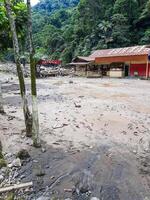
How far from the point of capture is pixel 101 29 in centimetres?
5291

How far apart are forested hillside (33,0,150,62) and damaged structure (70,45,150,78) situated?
809cm

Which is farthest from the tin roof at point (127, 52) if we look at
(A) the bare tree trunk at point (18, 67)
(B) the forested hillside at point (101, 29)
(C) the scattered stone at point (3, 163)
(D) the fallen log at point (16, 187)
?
(D) the fallen log at point (16, 187)

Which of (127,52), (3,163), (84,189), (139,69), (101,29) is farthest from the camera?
(101,29)

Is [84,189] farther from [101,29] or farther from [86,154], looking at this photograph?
[101,29]

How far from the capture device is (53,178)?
645cm

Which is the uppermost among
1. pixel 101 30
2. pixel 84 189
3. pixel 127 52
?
pixel 101 30

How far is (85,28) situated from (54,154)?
178 feet

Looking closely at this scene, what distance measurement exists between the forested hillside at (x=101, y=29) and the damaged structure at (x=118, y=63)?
809 cm

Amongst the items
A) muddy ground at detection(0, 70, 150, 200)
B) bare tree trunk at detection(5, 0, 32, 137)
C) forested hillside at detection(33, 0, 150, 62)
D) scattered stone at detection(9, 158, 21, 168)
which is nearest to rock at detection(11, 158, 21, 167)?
scattered stone at detection(9, 158, 21, 168)

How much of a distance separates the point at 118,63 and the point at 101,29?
1547cm

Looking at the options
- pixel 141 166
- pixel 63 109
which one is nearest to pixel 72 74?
pixel 63 109

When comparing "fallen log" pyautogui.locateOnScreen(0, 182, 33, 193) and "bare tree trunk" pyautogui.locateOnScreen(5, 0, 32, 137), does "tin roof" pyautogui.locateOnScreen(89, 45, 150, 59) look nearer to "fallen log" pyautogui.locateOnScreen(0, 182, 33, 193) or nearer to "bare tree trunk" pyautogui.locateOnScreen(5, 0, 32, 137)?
"bare tree trunk" pyautogui.locateOnScreen(5, 0, 32, 137)

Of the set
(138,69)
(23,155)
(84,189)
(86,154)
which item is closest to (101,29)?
(138,69)

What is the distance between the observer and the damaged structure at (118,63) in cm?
3634
